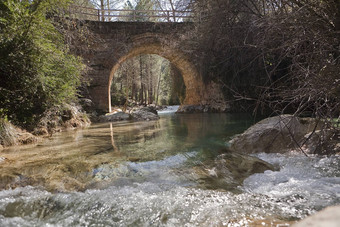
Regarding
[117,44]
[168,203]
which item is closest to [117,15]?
[117,44]

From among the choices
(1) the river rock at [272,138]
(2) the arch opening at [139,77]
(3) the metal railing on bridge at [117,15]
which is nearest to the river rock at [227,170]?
(1) the river rock at [272,138]

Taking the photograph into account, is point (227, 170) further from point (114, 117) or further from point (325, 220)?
point (114, 117)

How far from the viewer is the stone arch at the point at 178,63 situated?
1320 centimetres

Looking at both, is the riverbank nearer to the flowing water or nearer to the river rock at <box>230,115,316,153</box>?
the flowing water

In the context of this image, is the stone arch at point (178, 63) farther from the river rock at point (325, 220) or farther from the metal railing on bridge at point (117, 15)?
the river rock at point (325, 220)

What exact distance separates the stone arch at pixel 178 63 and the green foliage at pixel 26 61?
7269 mm

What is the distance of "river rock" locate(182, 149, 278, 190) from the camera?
248 centimetres

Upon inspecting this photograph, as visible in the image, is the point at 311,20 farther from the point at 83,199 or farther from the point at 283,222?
the point at 83,199

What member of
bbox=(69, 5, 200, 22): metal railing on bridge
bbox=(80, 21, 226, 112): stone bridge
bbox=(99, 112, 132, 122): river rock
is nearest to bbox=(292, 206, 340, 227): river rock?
bbox=(69, 5, 200, 22): metal railing on bridge

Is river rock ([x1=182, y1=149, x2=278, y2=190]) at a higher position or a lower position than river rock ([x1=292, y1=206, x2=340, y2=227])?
lower

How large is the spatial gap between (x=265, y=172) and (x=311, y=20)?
1.73m


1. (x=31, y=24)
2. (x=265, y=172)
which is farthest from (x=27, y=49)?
(x=265, y=172)

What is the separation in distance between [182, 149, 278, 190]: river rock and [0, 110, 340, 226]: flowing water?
98 millimetres

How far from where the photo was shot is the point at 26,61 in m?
5.00
